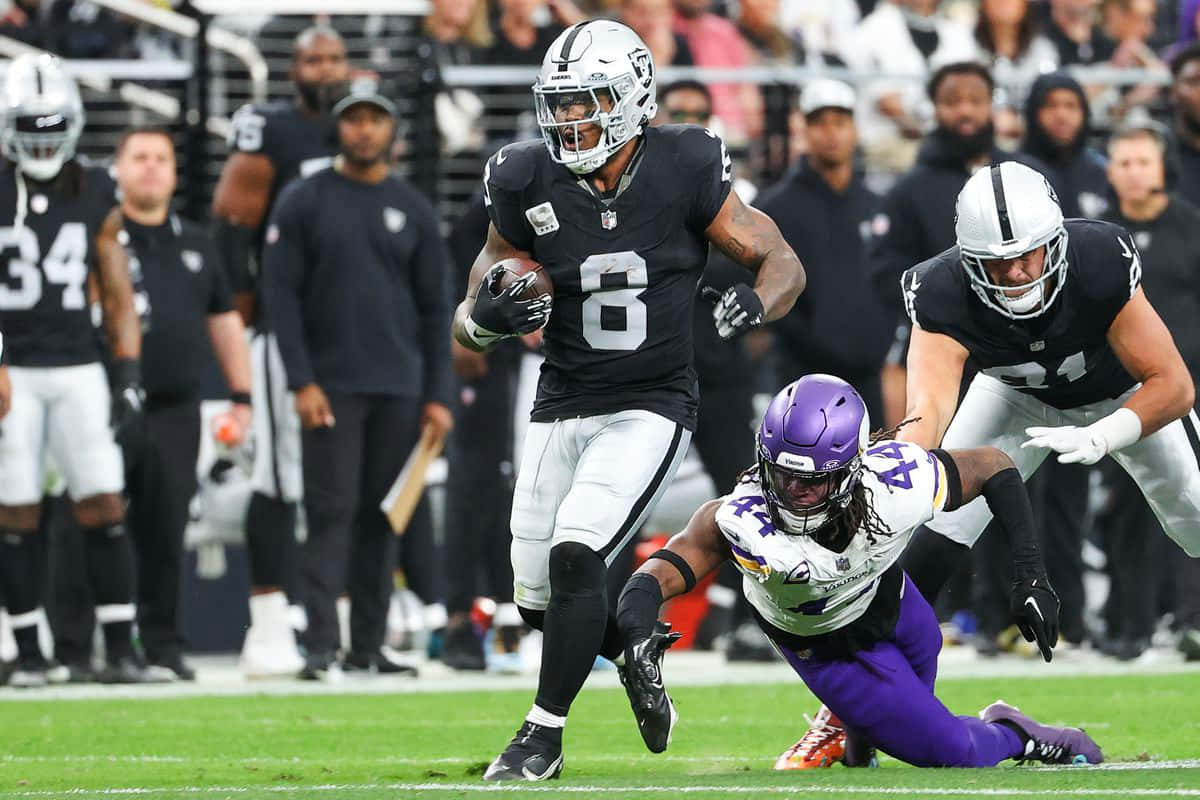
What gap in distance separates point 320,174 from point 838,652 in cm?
447

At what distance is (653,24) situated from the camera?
12.3 metres

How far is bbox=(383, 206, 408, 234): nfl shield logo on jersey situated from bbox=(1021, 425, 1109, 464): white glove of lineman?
4.13 m

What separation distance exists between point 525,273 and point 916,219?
14.1 feet

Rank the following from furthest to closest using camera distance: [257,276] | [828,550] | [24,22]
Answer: [24,22] → [257,276] → [828,550]

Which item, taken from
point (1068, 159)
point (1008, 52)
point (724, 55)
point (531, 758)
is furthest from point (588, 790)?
point (724, 55)

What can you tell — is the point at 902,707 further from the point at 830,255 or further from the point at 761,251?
the point at 830,255

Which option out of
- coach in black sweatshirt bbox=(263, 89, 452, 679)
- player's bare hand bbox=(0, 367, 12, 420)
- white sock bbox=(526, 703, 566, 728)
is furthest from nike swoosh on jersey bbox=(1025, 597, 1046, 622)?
player's bare hand bbox=(0, 367, 12, 420)

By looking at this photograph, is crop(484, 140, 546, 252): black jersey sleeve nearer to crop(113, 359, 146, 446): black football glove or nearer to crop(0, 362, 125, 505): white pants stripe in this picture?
crop(113, 359, 146, 446): black football glove

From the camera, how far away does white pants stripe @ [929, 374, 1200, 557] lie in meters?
6.81

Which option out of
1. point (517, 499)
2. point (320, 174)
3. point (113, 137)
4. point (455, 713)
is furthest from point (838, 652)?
point (113, 137)

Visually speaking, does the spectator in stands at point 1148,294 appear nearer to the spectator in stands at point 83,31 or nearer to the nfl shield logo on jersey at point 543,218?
the nfl shield logo on jersey at point 543,218

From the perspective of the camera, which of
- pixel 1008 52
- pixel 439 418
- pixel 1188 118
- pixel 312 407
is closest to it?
pixel 312 407

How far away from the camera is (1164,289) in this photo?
9.82 metres

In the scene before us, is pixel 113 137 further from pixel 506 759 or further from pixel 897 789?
pixel 897 789
